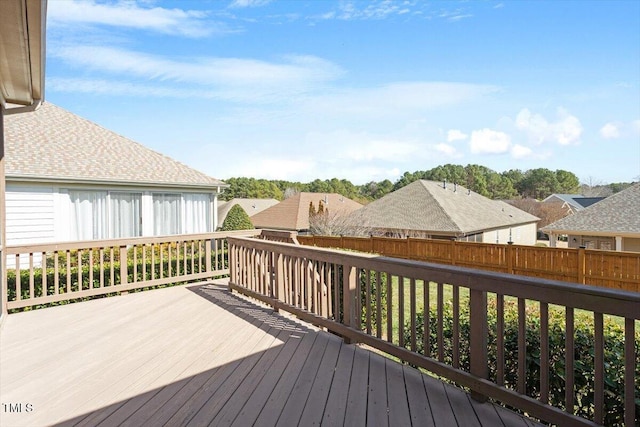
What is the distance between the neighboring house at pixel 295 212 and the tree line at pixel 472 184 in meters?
14.4

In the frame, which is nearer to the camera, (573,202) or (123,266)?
(123,266)

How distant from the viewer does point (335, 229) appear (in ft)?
56.4

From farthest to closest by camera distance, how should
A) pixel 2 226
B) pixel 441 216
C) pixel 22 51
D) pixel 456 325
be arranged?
pixel 441 216
pixel 2 226
pixel 22 51
pixel 456 325

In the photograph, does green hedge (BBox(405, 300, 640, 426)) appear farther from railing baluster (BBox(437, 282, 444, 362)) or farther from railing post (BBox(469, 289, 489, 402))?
railing baluster (BBox(437, 282, 444, 362))

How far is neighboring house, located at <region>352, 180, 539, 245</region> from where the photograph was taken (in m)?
19.2

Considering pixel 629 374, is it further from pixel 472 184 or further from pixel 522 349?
pixel 472 184

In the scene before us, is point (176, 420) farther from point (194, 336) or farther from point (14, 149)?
point (14, 149)

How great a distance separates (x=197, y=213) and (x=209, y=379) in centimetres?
990

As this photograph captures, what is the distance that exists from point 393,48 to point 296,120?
12813 mm

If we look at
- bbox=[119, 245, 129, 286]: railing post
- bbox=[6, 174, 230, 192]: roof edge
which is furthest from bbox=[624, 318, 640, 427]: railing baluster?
bbox=[6, 174, 230, 192]: roof edge

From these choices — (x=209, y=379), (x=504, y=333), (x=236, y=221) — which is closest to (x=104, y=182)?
(x=236, y=221)

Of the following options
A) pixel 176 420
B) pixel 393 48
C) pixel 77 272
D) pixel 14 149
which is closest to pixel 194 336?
pixel 176 420

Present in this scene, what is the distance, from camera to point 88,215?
10109 millimetres

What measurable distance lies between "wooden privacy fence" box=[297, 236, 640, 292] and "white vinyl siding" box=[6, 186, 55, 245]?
7659mm
